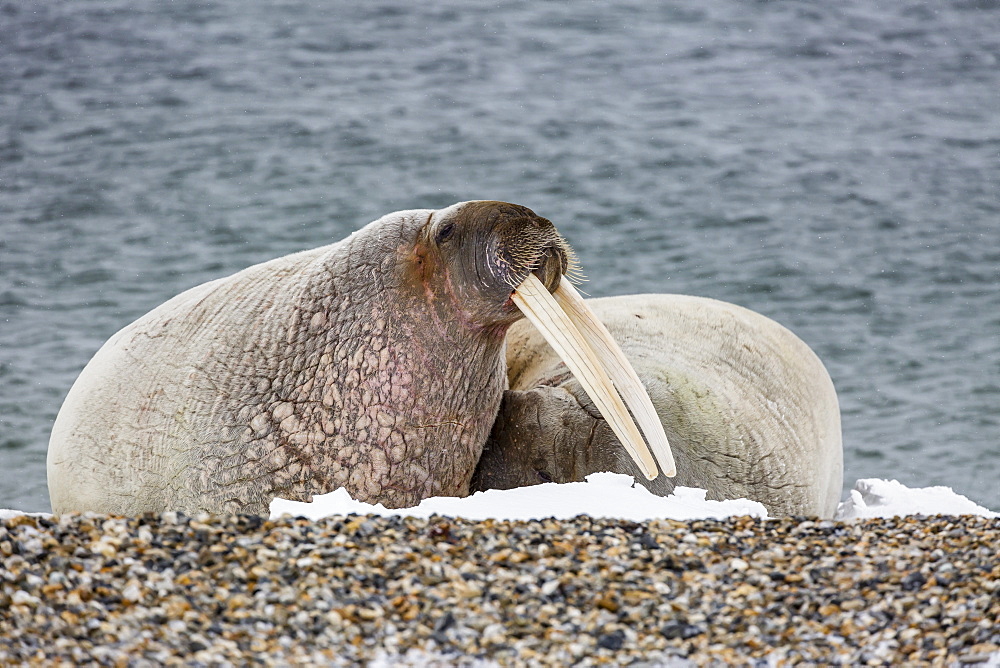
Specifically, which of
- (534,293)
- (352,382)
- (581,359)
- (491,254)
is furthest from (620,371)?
(352,382)

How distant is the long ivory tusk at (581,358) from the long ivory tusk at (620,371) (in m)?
0.03

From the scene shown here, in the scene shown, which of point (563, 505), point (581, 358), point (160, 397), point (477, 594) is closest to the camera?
point (477, 594)

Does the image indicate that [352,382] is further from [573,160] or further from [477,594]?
[573,160]

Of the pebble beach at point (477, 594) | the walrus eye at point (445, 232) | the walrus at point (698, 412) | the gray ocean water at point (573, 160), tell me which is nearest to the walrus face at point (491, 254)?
the walrus eye at point (445, 232)

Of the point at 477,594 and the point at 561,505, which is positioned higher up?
the point at 477,594

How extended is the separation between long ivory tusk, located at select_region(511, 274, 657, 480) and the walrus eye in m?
0.25

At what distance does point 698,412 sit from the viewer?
13.4 feet

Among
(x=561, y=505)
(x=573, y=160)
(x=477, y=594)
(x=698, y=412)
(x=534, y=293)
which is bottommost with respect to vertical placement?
(x=573, y=160)

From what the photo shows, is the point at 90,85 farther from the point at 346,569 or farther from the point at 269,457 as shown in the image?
the point at 346,569

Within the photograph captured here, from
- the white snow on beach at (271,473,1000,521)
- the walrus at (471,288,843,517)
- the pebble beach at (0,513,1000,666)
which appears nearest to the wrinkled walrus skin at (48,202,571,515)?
the walrus at (471,288,843,517)

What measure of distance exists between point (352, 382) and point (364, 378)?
0.03 meters

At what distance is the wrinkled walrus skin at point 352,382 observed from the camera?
140 inches

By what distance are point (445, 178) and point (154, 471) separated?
217 inches

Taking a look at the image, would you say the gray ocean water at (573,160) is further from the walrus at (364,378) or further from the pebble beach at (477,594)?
the pebble beach at (477,594)
